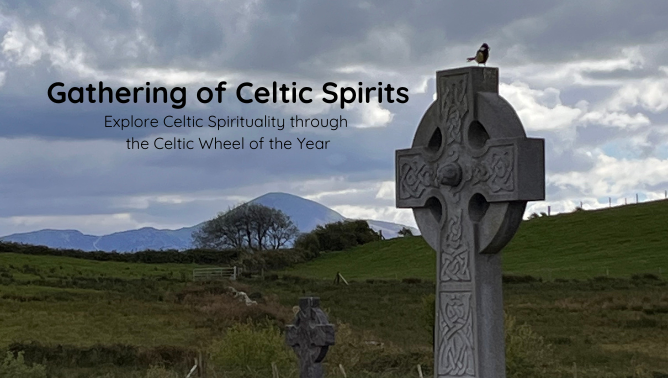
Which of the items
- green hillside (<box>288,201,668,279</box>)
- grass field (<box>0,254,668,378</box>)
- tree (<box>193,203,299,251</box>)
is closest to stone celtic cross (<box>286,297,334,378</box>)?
grass field (<box>0,254,668,378</box>)

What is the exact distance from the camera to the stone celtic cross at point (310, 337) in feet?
50.4

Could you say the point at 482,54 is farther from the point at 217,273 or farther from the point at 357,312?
the point at 217,273

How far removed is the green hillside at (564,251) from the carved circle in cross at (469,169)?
53056 mm

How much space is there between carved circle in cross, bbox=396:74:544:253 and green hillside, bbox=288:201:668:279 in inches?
2089

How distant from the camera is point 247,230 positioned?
115 m

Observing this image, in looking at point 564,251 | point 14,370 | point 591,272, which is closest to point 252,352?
point 14,370

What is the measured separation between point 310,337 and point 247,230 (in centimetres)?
9997

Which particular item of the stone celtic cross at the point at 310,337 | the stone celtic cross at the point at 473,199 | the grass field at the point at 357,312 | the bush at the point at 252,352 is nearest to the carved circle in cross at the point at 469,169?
the stone celtic cross at the point at 473,199

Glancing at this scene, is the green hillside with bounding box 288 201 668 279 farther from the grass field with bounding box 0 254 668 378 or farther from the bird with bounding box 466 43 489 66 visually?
the bird with bounding box 466 43 489 66

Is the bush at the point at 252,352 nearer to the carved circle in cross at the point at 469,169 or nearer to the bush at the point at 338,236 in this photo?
the carved circle in cross at the point at 469,169

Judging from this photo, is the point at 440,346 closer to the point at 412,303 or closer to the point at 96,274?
the point at 412,303

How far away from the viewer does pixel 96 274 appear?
65.7 metres

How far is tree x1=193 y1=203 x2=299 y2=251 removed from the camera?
372 ft

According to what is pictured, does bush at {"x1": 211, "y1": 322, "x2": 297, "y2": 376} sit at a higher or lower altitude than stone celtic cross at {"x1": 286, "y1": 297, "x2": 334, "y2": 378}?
lower
